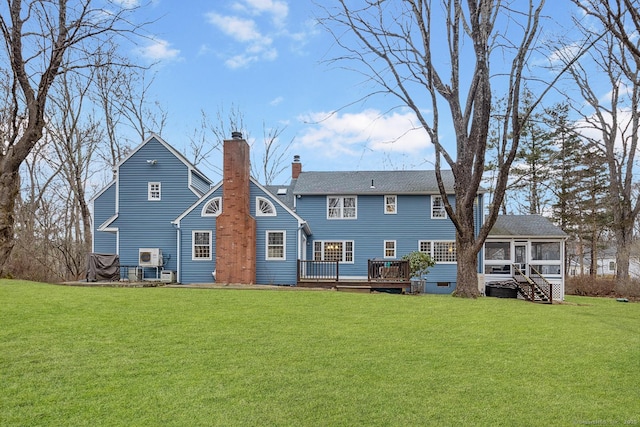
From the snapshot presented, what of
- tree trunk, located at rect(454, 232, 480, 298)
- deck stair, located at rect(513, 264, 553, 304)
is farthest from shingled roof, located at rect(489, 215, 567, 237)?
tree trunk, located at rect(454, 232, 480, 298)

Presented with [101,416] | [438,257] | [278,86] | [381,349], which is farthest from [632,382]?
[278,86]

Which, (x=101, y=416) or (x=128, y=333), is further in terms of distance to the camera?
(x=128, y=333)

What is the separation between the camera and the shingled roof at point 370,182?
23562mm

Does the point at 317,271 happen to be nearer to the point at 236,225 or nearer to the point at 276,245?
the point at 276,245

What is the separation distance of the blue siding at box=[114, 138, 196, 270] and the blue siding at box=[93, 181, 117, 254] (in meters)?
1.12

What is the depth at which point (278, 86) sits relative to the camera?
22172 mm

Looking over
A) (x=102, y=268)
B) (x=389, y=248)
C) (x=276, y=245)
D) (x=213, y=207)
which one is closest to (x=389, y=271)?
(x=389, y=248)

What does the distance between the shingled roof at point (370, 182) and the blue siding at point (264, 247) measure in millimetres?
4159

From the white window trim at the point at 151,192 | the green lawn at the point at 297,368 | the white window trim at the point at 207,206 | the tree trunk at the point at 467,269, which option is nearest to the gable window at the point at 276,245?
the white window trim at the point at 207,206

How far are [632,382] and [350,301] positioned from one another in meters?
7.82

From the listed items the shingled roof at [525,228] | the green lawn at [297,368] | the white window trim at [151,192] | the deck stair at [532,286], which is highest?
the white window trim at [151,192]

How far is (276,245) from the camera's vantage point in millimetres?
19938

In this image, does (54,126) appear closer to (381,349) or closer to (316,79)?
(316,79)

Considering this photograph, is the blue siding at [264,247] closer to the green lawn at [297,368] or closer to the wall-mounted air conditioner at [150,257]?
the wall-mounted air conditioner at [150,257]
